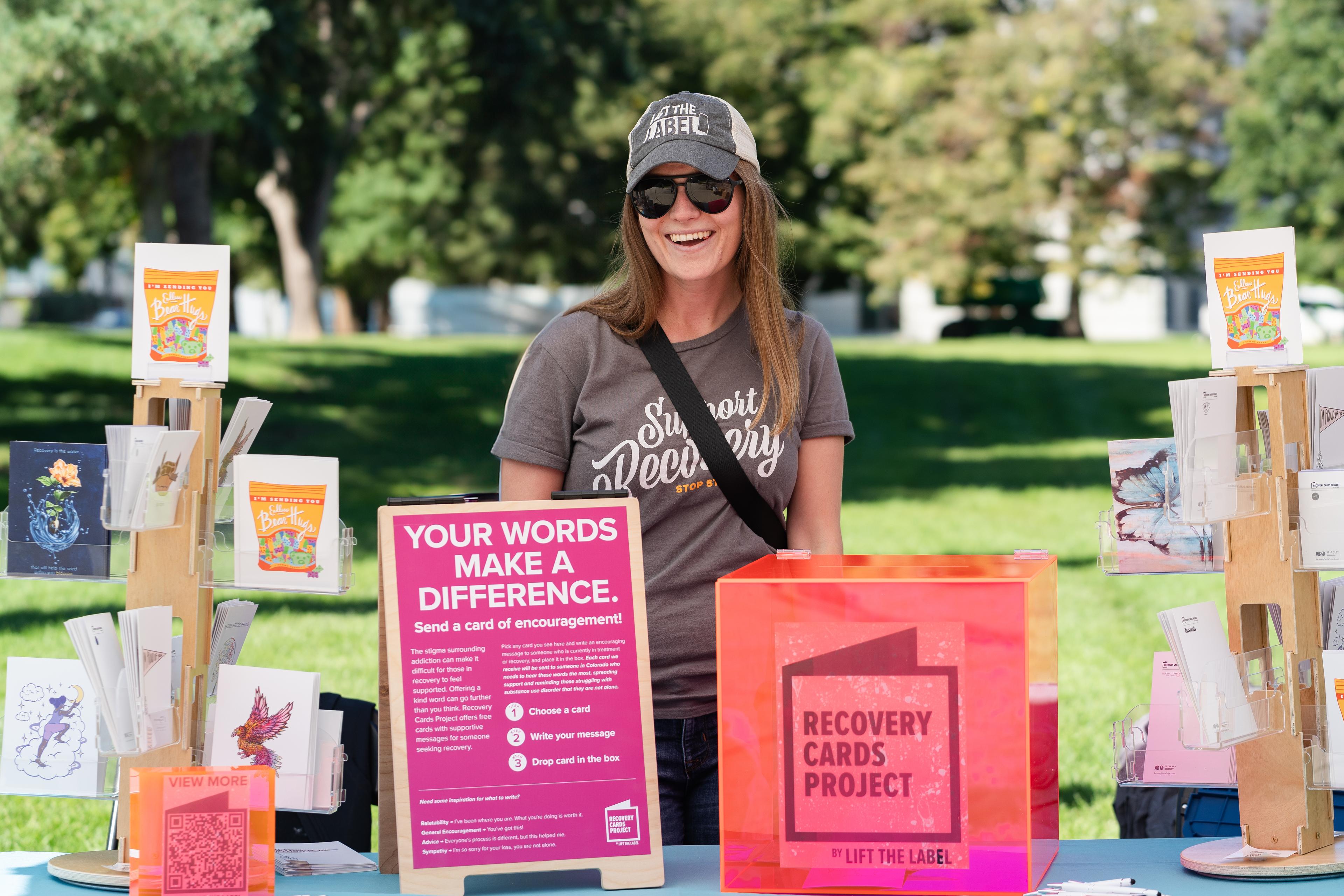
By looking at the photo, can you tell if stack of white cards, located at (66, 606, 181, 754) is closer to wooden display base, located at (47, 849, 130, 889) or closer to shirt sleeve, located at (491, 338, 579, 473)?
wooden display base, located at (47, 849, 130, 889)

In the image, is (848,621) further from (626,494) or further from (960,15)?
(960,15)

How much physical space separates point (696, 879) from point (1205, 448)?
0.99m

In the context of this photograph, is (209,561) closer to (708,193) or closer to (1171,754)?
(708,193)

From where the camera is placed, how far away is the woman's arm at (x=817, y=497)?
2688mm

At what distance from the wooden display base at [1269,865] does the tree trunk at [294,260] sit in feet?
71.0

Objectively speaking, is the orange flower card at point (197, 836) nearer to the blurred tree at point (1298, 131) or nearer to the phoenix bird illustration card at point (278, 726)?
the phoenix bird illustration card at point (278, 726)

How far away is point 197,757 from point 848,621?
1079 millimetres

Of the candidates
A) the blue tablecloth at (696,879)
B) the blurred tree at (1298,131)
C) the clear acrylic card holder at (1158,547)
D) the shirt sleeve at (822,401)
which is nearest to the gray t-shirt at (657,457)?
the shirt sleeve at (822,401)

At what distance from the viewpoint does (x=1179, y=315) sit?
54.8m

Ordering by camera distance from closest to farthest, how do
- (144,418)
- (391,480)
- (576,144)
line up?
1. (144,418)
2. (391,480)
3. (576,144)

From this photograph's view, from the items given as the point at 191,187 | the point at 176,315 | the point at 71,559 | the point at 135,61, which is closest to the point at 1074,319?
the point at 191,187

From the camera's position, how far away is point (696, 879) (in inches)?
86.4

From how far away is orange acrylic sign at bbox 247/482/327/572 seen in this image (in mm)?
2275

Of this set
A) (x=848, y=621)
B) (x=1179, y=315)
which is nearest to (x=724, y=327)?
(x=848, y=621)
